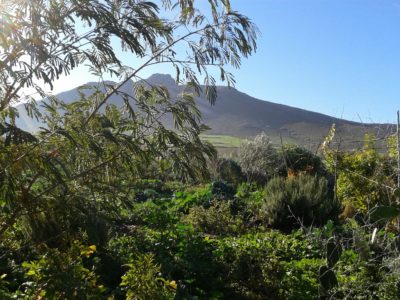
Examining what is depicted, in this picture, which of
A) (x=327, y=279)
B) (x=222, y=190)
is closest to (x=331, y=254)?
(x=327, y=279)

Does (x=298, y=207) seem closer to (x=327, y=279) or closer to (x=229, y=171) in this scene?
(x=327, y=279)

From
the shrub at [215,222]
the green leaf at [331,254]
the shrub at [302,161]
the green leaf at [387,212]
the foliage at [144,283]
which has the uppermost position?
the green leaf at [387,212]

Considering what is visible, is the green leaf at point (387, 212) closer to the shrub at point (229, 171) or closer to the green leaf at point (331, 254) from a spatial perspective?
the green leaf at point (331, 254)

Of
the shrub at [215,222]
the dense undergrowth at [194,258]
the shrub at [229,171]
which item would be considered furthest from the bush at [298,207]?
the shrub at [229,171]

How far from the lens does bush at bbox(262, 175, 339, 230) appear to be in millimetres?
8922

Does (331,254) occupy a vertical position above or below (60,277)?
above

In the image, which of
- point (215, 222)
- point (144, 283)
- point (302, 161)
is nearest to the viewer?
point (144, 283)

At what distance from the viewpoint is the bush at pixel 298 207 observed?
8.92 metres

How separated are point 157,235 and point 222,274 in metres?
1.24

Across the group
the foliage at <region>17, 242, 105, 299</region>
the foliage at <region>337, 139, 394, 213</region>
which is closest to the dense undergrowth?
the foliage at <region>17, 242, 105, 299</region>

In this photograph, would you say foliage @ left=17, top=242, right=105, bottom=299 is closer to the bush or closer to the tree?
the tree

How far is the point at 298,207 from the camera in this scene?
9078 millimetres

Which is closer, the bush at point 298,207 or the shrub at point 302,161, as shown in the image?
the bush at point 298,207

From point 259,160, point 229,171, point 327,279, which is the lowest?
point 229,171
